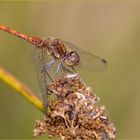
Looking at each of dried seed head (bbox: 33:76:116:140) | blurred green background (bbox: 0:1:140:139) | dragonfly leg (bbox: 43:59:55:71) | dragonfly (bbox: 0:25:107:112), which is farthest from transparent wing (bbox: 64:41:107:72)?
blurred green background (bbox: 0:1:140:139)

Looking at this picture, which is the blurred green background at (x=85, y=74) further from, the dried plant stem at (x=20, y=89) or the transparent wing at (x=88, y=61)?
the dried plant stem at (x=20, y=89)

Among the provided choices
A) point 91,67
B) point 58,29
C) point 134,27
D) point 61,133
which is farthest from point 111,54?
point 61,133

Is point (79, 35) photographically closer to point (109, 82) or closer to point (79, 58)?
point (109, 82)

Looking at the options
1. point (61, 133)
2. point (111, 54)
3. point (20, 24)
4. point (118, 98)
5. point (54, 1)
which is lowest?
point (61, 133)

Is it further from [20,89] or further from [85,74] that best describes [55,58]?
[85,74]

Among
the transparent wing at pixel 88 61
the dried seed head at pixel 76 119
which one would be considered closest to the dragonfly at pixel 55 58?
the transparent wing at pixel 88 61

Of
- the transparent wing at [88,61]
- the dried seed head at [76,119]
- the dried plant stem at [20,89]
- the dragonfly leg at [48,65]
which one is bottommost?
the dried seed head at [76,119]

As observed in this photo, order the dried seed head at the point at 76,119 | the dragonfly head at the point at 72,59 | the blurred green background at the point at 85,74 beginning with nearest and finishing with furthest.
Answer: the dried seed head at the point at 76,119 < the dragonfly head at the point at 72,59 < the blurred green background at the point at 85,74
